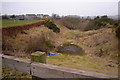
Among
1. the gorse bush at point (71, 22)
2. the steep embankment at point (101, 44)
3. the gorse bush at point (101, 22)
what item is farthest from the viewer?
the gorse bush at point (71, 22)

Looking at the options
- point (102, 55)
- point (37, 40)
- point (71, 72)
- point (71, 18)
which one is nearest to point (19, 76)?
point (71, 72)

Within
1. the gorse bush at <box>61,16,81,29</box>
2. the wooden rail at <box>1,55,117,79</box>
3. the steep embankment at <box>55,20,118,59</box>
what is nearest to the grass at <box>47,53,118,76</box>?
the steep embankment at <box>55,20,118,59</box>

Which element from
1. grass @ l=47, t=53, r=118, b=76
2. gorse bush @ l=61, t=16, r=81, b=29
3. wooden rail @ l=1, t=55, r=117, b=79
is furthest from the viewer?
gorse bush @ l=61, t=16, r=81, b=29

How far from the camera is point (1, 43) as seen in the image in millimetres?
5820

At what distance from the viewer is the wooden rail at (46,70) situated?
46.4 inches

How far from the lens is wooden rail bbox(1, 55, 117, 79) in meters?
1.18

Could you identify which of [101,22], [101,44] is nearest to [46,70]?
[101,44]

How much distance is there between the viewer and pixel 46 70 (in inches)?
53.4

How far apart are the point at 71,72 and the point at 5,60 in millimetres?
1200

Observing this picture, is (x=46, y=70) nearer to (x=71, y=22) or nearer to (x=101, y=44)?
(x=101, y=44)

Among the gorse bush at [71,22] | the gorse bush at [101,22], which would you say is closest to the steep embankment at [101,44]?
the gorse bush at [101,22]

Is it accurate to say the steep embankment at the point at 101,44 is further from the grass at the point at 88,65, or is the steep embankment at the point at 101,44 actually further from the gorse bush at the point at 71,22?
the gorse bush at the point at 71,22

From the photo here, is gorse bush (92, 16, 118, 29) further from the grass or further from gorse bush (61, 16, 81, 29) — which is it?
the grass

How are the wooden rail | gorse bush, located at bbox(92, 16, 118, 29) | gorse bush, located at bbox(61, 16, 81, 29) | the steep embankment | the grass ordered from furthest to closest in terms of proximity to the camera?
gorse bush, located at bbox(61, 16, 81, 29) → gorse bush, located at bbox(92, 16, 118, 29) → the steep embankment → the grass → the wooden rail
